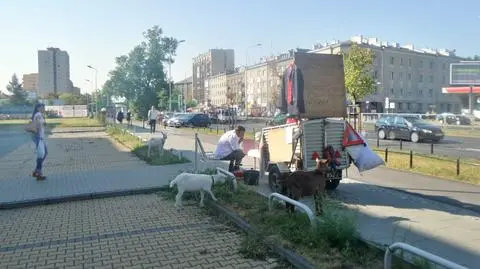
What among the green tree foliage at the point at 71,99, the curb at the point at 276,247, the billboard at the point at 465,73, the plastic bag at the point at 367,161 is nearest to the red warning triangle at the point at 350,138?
the plastic bag at the point at 367,161

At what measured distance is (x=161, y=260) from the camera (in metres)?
5.08

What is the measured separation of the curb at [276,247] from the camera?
15.2ft

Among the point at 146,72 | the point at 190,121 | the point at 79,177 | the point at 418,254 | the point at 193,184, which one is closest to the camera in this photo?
the point at 418,254

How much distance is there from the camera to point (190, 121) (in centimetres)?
4097

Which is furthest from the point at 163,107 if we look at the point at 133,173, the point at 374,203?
the point at 374,203

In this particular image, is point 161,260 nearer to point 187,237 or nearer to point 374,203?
point 187,237

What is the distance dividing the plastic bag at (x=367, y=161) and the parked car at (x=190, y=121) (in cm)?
3257

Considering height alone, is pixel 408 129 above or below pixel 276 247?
above

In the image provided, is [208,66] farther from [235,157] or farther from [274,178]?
[274,178]

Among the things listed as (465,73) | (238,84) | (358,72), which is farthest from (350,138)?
(238,84)

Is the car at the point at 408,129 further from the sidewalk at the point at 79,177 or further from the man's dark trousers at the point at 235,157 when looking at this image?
the sidewalk at the point at 79,177

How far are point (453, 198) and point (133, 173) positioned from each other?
7.62 metres

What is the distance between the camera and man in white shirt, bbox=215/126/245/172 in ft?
33.7

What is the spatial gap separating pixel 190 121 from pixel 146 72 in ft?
101
